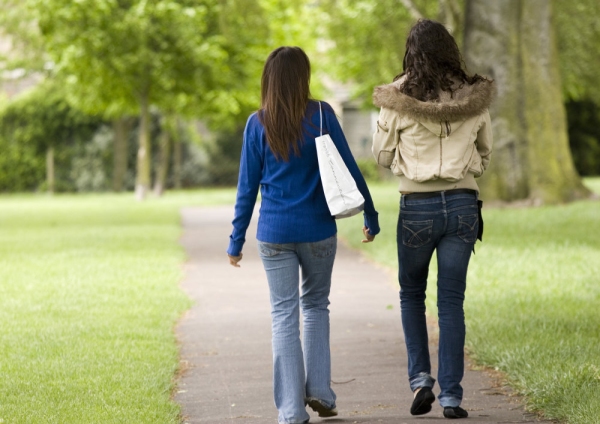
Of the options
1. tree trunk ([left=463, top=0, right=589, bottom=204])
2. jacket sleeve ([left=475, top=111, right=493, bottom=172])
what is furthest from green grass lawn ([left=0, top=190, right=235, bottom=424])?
tree trunk ([left=463, top=0, right=589, bottom=204])

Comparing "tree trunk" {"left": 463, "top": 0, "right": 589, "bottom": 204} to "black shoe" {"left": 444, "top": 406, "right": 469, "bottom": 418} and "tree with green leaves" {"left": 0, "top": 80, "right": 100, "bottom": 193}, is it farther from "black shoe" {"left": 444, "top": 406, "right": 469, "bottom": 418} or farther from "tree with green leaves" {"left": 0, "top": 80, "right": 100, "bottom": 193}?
"tree with green leaves" {"left": 0, "top": 80, "right": 100, "bottom": 193}

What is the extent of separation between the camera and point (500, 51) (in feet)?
66.8

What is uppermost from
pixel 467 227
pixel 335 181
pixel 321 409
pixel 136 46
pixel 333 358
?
pixel 136 46

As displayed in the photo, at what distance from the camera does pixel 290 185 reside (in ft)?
16.2

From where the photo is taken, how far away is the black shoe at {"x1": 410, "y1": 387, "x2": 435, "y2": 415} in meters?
5.12

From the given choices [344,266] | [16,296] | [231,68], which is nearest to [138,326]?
[16,296]

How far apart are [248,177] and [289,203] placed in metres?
0.24

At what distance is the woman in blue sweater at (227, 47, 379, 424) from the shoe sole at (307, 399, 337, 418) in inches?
0.8

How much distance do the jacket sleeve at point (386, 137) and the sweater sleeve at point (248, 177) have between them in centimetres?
60

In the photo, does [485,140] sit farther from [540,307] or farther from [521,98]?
[521,98]

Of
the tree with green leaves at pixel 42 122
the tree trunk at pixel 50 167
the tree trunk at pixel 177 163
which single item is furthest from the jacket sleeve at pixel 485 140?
the tree trunk at pixel 177 163

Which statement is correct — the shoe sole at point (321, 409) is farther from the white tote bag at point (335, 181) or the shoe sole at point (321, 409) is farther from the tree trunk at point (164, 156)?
the tree trunk at point (164, 156)

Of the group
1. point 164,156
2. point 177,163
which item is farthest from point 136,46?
point 177,163

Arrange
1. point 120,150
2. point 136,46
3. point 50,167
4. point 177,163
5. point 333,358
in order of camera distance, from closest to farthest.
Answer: point 333,358 → point 136,46 → point 50,167 → point 120,150 → point 177,163
